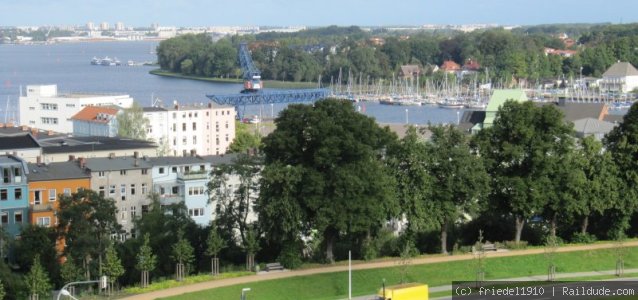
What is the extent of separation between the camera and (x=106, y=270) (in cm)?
2069

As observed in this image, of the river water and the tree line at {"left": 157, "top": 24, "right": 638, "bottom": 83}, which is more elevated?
the tree line at {"left": 157, "top": 24, "right": 638, "bottom": 83}

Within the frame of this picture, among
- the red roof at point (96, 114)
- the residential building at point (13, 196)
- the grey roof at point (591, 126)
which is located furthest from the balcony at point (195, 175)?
the red roof at point (96, 114)

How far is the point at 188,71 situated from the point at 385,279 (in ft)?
305

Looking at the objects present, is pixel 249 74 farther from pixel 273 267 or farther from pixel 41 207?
pixel 273 267

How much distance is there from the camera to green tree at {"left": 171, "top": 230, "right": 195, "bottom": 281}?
2166 centimetres

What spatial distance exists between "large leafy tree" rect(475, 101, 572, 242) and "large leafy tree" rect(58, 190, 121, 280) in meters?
8.15

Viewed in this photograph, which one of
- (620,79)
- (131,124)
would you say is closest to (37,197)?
(131,124)

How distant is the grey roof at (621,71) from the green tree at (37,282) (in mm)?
73288

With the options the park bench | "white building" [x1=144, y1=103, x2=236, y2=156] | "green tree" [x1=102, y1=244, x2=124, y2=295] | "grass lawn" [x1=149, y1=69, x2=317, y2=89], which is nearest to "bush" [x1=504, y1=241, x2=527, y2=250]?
the park bench

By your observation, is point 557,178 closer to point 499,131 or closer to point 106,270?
point 499,131

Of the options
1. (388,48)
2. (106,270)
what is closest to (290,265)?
(106,270)

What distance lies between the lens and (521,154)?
24734mm

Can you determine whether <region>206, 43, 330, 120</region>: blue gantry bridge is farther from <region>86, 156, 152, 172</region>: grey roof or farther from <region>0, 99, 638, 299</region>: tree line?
<region>0, 99, 638, 299</region>: tree line

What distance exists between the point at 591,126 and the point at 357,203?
17679 millimetres
